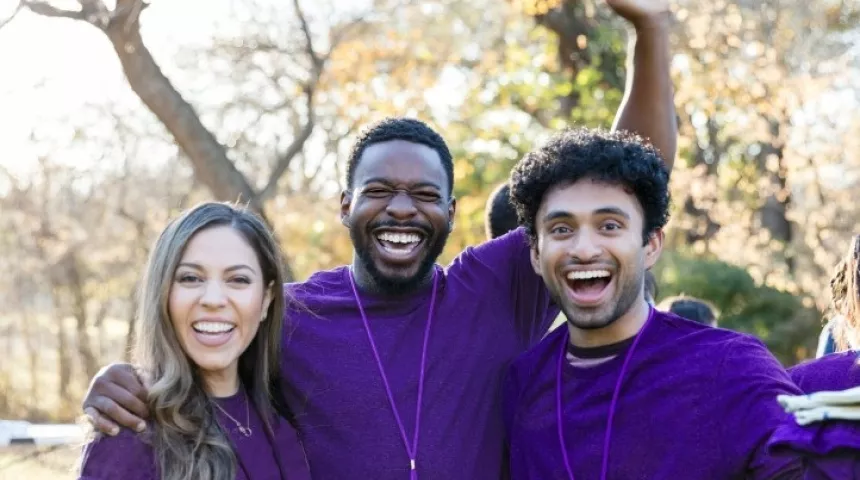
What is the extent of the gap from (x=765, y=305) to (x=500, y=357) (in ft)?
34.2

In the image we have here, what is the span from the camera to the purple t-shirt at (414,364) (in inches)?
127

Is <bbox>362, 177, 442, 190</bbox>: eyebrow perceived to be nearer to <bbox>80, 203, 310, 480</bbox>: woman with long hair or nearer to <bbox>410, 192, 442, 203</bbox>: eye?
<bbox>410, 192, 442, 203</bbox>: eye

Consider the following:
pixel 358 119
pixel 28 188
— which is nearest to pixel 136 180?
pixel 28 188

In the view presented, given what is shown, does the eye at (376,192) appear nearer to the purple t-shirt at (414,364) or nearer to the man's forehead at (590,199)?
the purple t-shirt at (414,364)

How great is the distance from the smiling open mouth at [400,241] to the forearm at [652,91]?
86 centimetres

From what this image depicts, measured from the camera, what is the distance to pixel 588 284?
306 centimetres

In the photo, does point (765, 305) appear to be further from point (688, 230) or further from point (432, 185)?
point (432, 185)

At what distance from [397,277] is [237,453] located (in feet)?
2.60

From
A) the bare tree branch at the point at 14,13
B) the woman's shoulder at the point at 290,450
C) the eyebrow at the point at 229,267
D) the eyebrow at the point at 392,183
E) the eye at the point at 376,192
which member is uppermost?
the bare tree branch at the point at 14,13

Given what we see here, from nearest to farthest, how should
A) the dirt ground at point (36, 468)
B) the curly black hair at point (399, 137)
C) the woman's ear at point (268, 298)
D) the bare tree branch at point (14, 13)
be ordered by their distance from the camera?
the woman's ear at point (268, 298), the curly black hair at point (399, 137), the bare tree branch at point (14, 13), the dirt ground at point (36, 468)

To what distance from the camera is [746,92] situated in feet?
50.5

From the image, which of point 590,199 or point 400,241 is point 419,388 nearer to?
point 400,241

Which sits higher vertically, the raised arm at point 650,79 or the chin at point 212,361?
the raised arm at point 650,79

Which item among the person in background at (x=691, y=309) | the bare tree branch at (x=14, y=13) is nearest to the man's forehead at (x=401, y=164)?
the person in background at (x=691, y=309)
